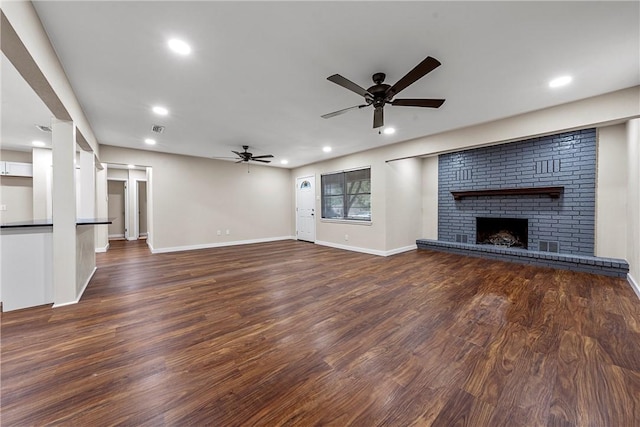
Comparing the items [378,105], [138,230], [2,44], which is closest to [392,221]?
[378,105]

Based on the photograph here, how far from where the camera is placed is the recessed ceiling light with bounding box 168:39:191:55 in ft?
6.61

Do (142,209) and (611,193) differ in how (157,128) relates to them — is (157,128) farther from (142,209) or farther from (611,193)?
(611,193)

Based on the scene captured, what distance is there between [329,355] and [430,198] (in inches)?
212

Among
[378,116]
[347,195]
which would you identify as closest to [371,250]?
[347,195]

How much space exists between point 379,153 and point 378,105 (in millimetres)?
2962

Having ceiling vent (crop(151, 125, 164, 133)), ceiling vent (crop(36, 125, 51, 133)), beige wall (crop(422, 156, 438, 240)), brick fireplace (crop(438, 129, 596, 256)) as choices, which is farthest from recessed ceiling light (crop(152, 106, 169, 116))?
brick fireplace (crop(438, 129, 596, 256))

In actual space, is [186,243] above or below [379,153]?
below

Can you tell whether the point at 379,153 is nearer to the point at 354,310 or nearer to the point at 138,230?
the point at 354,310

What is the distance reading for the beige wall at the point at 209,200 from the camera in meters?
5.79

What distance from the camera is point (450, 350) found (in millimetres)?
1876

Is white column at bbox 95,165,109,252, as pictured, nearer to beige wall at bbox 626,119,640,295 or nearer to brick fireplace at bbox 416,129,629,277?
brick fireplace at bbox 416,129,629,277

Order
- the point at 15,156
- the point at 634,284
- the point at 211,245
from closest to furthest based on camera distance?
1. the point at 634,284
2. the point at 15,156
3. the point at 211,245

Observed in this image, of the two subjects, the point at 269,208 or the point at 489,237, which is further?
the point at 269,208

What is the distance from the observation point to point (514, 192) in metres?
4.84
